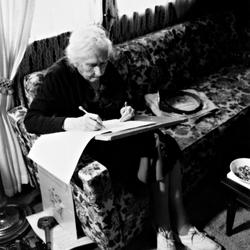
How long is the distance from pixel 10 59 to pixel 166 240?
3.85 feet

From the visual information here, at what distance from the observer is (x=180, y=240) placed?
1.83 m

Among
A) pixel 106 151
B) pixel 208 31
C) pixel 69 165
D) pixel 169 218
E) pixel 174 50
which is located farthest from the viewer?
pixel 208 31

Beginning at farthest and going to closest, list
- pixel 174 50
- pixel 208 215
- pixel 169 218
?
pixel 174 50 → pixel 208 215 → pixel 169 218

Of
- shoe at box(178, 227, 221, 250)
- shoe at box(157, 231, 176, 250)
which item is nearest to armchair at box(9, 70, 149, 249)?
shoe at box(157, 231, 176, 250)

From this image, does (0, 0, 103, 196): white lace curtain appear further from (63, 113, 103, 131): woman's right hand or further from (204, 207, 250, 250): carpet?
(204, 207, 250, 250): carpet

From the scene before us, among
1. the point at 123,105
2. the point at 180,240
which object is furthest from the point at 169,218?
the point at 123,105

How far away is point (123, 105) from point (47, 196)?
0.60 metres

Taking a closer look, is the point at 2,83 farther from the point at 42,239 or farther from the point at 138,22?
the point at 138,22

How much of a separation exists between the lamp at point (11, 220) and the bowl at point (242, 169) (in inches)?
43.3

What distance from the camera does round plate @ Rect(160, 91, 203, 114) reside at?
7.29 ft

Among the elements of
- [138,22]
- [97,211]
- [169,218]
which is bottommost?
[169,218]

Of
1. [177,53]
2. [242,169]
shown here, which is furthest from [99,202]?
[177,53]

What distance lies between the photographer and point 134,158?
164cm

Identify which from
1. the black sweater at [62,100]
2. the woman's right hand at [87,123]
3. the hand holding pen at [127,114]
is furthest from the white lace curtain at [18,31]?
the hand holding pen at [127,114]
